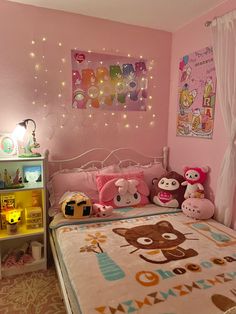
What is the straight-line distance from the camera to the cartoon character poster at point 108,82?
2.61 meters

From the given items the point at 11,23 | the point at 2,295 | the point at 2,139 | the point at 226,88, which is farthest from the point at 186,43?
the point at 2,295

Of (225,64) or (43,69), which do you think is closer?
(225,64)

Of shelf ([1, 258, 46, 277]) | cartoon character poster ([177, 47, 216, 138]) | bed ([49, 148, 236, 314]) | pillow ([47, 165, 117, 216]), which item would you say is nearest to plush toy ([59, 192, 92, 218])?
bed ([49, 148, 236, 314])

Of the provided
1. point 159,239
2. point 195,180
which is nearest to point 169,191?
point 195,180

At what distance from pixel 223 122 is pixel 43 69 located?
73.5 inches

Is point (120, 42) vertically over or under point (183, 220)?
over

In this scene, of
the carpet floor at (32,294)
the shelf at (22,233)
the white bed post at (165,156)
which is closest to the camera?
the carpet floor at (32,294)

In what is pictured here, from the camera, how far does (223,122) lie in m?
2.27

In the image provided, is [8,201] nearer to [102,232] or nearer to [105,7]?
[102,232]

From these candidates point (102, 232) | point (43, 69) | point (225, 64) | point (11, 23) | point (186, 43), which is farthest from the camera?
point (186, 43)

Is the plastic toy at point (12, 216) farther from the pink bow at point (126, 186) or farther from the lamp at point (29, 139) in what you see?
the pink bow at point (126, 186)

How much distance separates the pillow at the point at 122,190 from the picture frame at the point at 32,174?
0.61 meters

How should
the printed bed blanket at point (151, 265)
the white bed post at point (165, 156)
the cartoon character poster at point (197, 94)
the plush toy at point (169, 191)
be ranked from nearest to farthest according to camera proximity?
the printed bed blanket at point (151, 265)
the cartoon character poster at point (197, 94)
the plush toy at point (169, 191)
the white bed post at point (165, 156)

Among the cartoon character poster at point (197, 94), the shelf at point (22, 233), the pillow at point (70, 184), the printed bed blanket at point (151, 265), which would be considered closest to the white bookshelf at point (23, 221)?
the shelf at point (22, 233)
